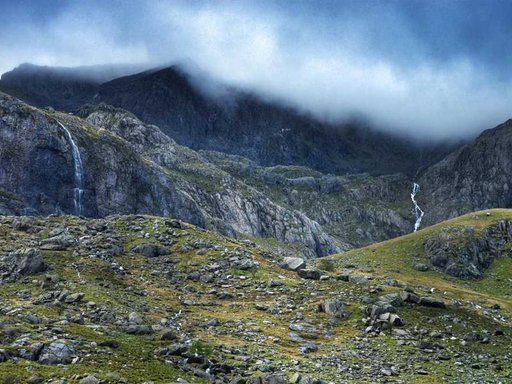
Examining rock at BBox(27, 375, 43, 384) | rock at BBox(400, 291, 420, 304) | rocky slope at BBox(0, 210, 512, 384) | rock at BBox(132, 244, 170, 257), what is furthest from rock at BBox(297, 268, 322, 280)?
rock at BBox(27, 375, 43, 384)

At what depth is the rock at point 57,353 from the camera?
A: 106 ft

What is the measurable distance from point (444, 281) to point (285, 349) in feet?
413

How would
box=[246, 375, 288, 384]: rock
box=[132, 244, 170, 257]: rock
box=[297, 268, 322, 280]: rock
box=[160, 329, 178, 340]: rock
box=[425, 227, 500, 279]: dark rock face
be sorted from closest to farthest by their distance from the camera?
box=[246, 375, 288, 384]: rock, box=[160, 329, 178, 340]: rock, box=[132, 244, 170, 257]: rock, box=[297, 268, 322, 280]: rock, box=[425, 227, 500, 279]: dark rock face

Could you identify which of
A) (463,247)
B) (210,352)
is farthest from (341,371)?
(463,247)

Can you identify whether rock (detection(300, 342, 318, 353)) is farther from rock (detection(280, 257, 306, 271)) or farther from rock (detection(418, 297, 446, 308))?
rock (detection(280, 257, 306, 271))

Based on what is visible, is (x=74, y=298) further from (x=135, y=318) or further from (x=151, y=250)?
(x=151, y=250)

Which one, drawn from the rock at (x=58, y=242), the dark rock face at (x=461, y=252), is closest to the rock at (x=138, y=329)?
the rock at (x=58, y=242)

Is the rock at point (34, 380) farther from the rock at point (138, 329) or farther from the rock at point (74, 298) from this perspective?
the rock at point (74, 298)

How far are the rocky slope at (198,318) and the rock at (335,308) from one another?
0.16 metres

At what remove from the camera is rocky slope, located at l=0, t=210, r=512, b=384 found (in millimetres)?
35594

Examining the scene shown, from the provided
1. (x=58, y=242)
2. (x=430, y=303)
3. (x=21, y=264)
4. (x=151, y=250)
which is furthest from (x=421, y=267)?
(x=21, y=264)

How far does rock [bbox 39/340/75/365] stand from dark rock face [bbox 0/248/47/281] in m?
24.7

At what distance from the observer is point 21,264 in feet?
188

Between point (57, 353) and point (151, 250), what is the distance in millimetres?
41864
